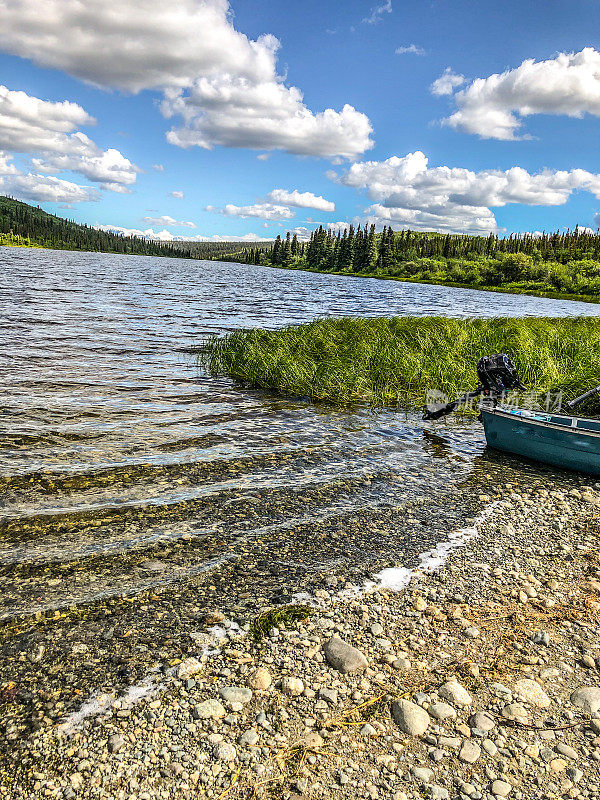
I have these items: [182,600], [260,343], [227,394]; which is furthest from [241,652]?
[260,343]

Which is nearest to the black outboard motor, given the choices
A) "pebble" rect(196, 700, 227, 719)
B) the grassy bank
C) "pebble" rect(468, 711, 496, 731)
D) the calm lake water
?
the calm lake water

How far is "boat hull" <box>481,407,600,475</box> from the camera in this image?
10.9 m

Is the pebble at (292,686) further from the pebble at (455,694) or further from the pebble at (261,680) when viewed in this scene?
the pebble at (455,694)

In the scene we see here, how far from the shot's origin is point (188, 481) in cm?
995

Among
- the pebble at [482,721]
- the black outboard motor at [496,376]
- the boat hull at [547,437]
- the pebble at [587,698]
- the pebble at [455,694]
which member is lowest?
the pebble at [455,694]

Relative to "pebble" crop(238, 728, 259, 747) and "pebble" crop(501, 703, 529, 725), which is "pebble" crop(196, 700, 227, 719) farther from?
"pebble" crop(501, 703, 529, 725)

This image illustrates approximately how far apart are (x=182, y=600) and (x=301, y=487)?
165 inches

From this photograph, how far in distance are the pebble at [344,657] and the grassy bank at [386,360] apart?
40.1 ft

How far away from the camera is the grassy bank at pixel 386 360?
17844 millimetres

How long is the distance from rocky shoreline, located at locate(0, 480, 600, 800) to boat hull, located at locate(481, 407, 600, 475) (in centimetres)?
514

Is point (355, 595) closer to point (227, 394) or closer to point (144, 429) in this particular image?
point (144, 429)

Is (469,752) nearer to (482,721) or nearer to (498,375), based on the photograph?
(482,721)

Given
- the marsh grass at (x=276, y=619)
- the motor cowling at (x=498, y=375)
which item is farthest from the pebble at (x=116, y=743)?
the motor cowling at (x=498, y=375)

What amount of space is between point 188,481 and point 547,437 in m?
8.02
